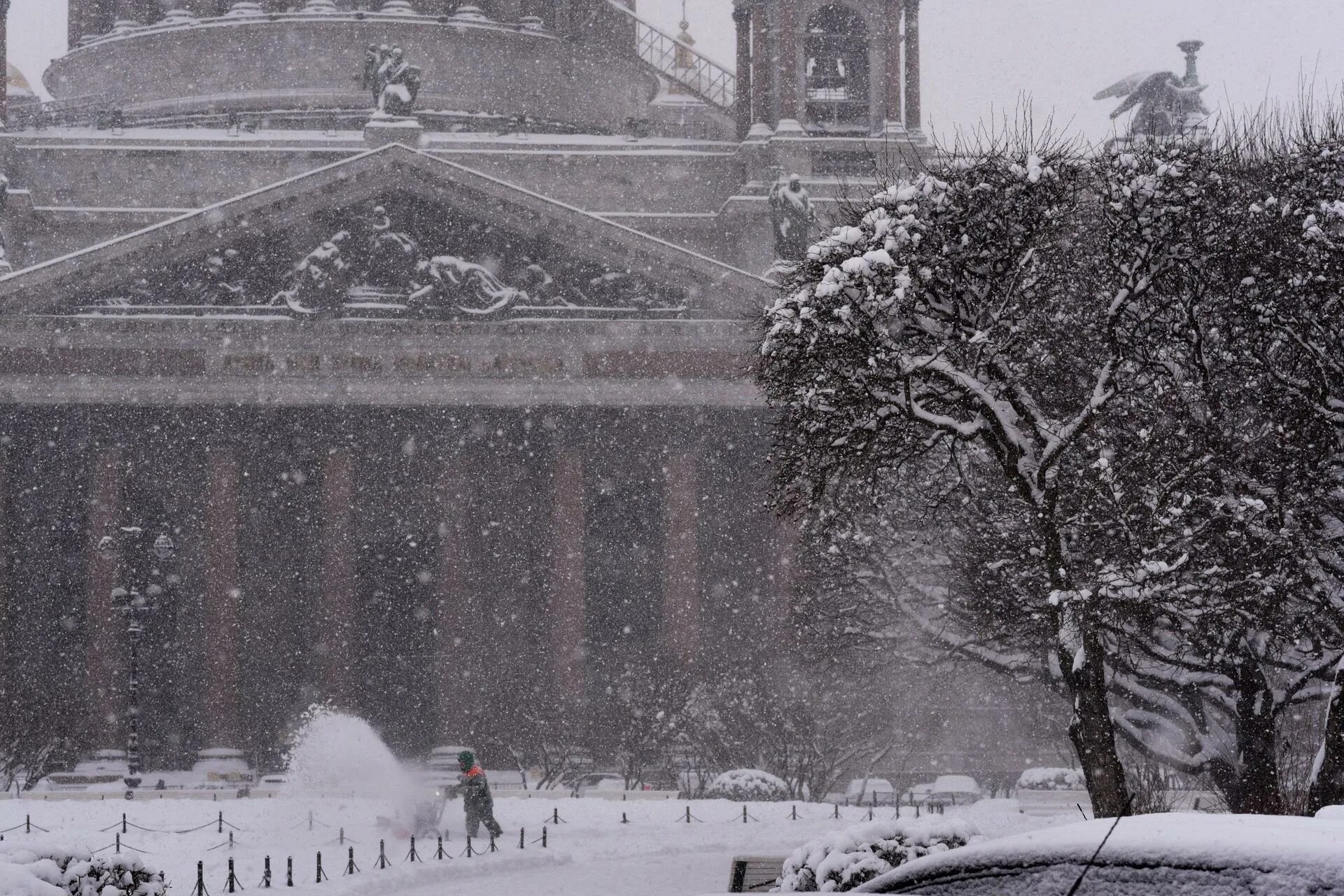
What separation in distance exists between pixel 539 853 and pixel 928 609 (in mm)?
14763

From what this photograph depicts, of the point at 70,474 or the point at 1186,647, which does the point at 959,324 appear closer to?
the point at 1186,647

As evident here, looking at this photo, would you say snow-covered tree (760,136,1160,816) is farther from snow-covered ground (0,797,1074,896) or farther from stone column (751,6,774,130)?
stone column (751,6,774,130)

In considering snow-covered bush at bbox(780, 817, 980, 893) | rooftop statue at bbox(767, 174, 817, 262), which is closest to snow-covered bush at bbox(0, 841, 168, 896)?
snow-covered bush at bbox(780, 817, 980, 893)

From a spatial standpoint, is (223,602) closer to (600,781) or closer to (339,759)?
(339,759)

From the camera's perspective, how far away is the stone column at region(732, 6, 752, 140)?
164 feet

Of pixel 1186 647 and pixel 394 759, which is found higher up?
pixel 1186 647

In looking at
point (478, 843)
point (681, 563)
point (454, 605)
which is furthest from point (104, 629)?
point (478, 843)

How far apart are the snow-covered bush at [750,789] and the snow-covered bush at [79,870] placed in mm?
18657

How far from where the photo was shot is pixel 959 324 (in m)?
18.1

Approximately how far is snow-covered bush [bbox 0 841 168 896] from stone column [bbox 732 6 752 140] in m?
38.1

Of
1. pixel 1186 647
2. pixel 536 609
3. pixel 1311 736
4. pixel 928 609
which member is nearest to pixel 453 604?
pixel 536 609

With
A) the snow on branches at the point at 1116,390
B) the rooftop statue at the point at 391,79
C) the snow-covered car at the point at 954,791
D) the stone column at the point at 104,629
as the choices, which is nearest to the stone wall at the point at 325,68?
the rooftop statue at the point at 391,79

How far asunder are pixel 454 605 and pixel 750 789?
13005 millimetres

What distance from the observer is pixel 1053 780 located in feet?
108
